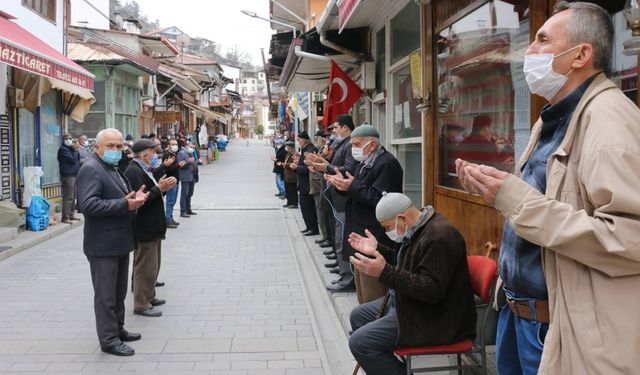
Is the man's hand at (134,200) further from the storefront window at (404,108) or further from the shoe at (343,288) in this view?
the storefront window at (404,108)

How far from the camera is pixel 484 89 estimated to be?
14.7ft

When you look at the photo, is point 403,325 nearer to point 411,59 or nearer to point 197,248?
point 411,59

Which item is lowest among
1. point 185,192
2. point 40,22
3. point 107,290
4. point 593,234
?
point 107,290

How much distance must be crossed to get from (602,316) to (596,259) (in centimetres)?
18

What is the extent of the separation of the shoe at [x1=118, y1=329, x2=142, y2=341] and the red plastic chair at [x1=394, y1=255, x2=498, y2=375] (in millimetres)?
2996

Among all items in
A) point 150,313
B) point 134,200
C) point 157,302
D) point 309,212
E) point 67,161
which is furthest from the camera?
point 67,161

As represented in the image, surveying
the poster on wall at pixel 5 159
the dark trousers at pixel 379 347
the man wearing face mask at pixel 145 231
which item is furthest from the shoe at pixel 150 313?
the poster on wall at pixel 5 159

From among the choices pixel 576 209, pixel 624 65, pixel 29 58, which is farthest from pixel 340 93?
pixel 576 209

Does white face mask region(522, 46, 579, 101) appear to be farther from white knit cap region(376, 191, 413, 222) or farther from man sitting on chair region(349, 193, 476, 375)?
white knit cap region(376, 191, 413, 222)

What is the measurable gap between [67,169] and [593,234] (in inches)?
476

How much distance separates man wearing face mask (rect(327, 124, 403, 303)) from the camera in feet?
17.9

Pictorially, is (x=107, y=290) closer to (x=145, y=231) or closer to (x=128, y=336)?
(x=128, y=336)

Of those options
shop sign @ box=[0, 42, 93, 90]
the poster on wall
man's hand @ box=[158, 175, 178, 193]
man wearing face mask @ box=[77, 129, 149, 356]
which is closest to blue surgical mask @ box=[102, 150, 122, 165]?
man wearing face mask @ box=[77, 129, 149, 356]

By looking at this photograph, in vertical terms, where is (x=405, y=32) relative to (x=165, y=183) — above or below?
above
